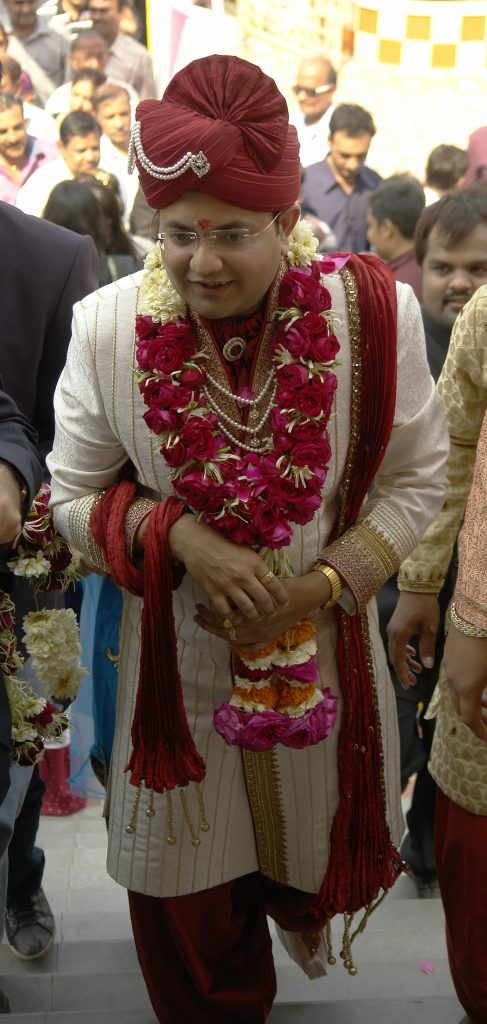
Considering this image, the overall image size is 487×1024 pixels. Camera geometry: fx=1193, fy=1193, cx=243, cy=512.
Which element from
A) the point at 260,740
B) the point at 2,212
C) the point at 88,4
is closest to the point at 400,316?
the point at 260,740

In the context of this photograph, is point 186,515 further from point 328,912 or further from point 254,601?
point 328,912

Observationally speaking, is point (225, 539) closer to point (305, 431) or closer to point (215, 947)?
point (305, 431)

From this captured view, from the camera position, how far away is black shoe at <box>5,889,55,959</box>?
317cm

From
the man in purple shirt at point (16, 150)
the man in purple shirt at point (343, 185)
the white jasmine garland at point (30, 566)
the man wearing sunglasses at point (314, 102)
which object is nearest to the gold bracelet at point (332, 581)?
the white jasmine garland at point (30, 566)

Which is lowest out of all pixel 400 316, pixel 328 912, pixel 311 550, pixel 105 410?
pixel 328 912

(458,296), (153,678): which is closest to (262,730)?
(153,678)

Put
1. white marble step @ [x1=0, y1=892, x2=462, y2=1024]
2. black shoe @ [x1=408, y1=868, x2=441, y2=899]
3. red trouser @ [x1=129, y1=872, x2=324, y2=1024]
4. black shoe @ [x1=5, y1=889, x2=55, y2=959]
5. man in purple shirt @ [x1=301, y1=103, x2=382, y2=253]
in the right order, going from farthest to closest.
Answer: man in purple shirt @ [x1=301, y1=103, x2=382, y2=253], black shoe @ [x1=408, y1=868, x2=441, y2=899], black shoe @ [x1=5, y1=889, x2=55, y2=959], white marble step @ [x1=0, y1=892, x2=462, y2=1024], red trouser @ [x1=129, y1=872, x2=324, y2=1024]

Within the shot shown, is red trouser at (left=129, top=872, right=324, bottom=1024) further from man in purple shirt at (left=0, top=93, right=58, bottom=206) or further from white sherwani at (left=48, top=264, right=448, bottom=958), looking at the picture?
man in purple shirt at (left=0, top=93, right=58, bottom=206)

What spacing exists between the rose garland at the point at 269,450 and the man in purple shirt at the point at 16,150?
599 cm

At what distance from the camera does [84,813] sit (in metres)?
4.50

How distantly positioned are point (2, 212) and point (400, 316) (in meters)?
1.15

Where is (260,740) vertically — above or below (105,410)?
below

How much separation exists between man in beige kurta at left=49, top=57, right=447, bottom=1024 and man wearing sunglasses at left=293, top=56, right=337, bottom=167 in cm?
626

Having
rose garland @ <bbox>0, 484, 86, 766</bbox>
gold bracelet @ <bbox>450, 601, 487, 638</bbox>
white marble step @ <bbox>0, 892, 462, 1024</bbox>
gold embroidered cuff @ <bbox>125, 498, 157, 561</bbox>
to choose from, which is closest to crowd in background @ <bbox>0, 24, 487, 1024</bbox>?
white marble step @ <bbox>0, 892, 462, 1024</bbox>
